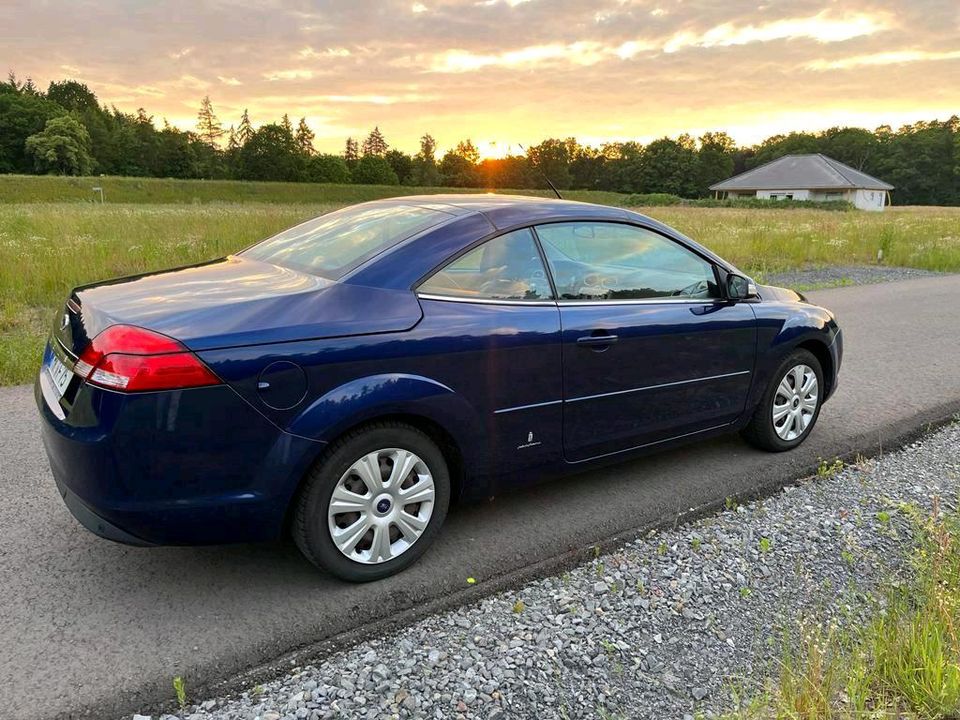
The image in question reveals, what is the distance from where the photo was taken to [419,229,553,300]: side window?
3121mm

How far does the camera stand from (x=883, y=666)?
240 centimetres

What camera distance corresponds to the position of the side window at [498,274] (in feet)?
10.2

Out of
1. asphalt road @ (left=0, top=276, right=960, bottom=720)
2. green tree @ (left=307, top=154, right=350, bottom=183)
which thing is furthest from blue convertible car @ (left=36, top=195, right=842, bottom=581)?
green tree @ (left=307, top=154, right=350, bottom=183)

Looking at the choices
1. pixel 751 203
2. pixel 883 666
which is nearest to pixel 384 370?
pixel 883 666

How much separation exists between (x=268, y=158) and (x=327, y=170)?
798cm

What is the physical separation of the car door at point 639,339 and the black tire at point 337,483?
778mm

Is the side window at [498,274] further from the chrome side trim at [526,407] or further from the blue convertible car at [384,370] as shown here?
the chrome side trim at [526,407]

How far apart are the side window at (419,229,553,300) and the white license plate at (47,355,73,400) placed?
4.74ft

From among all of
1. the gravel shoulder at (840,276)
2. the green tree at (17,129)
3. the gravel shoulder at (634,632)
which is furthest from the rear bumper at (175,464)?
the green tree at (17,129)

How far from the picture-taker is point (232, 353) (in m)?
2.52

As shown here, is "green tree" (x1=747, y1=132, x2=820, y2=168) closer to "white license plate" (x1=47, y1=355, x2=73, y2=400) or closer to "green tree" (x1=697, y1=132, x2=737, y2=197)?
"green tree" (x1=697, y1=132, x2=737, y2=197)

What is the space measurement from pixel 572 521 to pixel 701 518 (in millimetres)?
692

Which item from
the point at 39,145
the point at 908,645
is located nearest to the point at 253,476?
the point at 908,645

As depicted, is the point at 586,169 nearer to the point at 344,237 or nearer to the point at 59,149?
the point at 59,149
